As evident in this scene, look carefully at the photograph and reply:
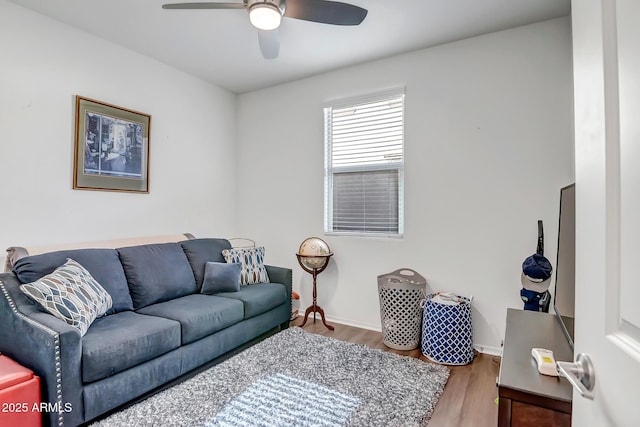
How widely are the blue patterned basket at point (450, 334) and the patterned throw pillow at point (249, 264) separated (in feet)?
5.30

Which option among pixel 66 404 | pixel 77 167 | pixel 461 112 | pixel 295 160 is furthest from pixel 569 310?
pixel 77 167

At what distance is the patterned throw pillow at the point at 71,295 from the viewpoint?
182 cm

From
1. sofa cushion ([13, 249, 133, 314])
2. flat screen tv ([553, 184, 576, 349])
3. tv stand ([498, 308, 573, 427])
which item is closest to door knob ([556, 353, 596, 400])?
tv stand ([498, 308, 573, 427])

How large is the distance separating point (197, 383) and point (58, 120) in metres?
2.30

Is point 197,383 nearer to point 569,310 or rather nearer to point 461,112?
point 569,310

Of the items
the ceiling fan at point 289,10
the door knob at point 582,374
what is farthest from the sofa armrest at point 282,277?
the door knob at point 582,374

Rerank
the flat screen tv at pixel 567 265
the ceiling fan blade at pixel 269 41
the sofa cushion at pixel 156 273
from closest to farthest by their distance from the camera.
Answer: the flat screen tv at pixel 567 265 → the ceiling fan blade at pixel 269 41 → the sofa cushion at pixel 156 273

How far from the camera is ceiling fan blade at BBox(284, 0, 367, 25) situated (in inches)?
76.6

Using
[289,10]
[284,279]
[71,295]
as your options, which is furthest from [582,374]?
[284,279]

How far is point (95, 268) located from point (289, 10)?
7.23ft

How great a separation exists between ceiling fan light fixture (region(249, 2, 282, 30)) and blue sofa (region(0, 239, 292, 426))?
6.48 feet

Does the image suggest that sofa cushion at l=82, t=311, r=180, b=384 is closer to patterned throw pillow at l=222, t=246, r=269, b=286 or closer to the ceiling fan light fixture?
patterned throw pillow at l=222, t=246, r=269, b=286

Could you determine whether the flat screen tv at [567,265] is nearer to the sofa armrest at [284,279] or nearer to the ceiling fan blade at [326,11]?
the ceiling fan blade at [326,11]

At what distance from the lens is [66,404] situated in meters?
1.63
